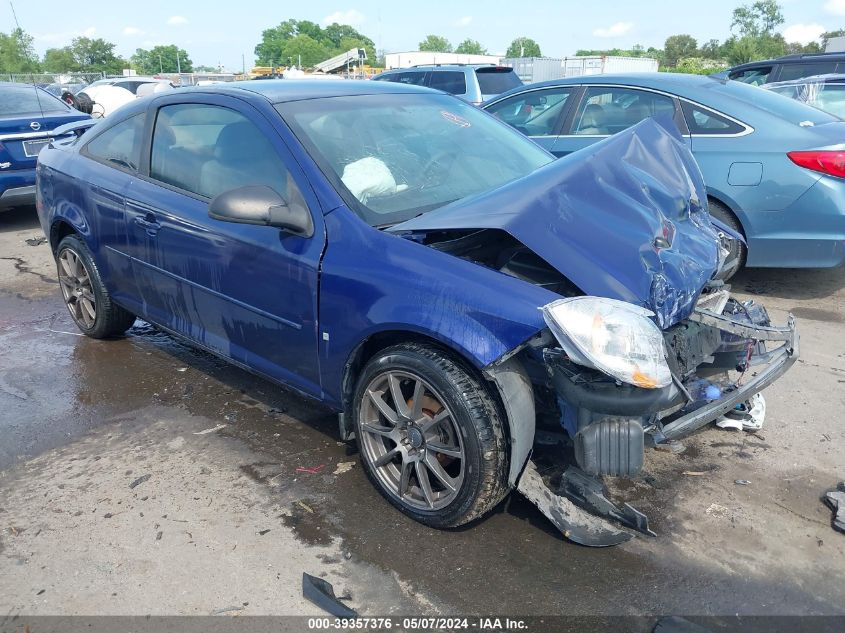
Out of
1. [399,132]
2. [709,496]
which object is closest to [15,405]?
[399,132]

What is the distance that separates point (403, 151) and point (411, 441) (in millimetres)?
1431

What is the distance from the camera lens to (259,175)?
10.7 ft

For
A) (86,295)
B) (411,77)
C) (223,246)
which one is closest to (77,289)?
(86,295)

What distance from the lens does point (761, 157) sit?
5.09 metres

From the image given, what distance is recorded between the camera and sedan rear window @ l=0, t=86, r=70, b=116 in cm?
852

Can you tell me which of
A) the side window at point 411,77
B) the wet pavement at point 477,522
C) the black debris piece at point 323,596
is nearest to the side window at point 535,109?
the wet pavement at point 477,522

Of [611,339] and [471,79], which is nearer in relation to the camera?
[611,339]

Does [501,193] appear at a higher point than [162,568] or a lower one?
higher

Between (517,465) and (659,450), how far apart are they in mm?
1174

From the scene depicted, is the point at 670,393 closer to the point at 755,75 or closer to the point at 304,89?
the point at 304,89

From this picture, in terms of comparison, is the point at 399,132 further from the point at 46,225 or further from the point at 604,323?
the point at 46,225

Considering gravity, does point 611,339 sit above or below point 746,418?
above

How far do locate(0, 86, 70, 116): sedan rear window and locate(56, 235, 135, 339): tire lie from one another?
15.5 feet

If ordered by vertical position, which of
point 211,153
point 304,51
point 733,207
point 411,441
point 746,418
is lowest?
point 746,418
